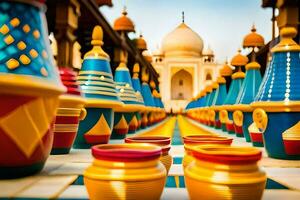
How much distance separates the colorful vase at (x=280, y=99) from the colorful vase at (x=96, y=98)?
49.4 inches

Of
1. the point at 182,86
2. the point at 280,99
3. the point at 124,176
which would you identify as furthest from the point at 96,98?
the point at 182,86

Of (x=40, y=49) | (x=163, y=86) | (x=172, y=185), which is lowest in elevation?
(x=172, y=185)

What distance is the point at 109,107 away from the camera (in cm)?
375

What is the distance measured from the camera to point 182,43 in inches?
1441

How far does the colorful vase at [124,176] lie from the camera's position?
145 centimetres

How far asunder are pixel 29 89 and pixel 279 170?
4.85 ft

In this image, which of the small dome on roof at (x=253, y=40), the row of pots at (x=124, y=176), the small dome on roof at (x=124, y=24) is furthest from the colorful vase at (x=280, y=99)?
the small dome on roof at (x=124, y=24)

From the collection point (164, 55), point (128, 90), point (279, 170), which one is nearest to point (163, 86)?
point (164, 55)

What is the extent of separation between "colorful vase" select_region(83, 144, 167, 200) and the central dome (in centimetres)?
3550

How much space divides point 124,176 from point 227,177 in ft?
1.13

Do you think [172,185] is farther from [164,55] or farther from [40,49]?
[164,55]

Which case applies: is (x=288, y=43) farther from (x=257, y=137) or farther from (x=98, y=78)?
(x=98, y=78)

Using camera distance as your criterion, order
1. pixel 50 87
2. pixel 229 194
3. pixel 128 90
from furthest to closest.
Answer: pixel 128 90 < pixel 50 87 < pixel 229 194

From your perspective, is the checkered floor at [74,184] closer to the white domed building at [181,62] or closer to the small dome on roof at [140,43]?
the small dome on roof at [140,43]
